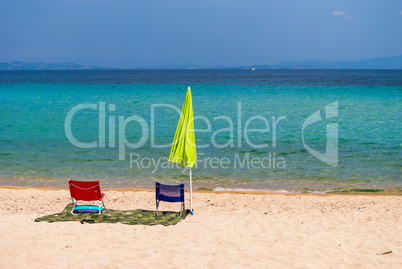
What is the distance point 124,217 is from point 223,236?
231 centimetres

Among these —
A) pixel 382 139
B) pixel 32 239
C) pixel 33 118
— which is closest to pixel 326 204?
pixel 32 239

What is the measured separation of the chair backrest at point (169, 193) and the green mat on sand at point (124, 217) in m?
0.39

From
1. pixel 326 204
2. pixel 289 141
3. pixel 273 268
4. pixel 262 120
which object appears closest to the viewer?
pixel 273 268

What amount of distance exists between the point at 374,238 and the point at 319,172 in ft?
19.1

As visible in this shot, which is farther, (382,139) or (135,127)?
(135,127)

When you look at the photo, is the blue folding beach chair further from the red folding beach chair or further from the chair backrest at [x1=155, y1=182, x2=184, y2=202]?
the red folding beach chair

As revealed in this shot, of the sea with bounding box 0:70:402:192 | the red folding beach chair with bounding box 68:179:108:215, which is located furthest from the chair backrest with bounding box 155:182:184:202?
the sea with bounding box 0:70:402:192

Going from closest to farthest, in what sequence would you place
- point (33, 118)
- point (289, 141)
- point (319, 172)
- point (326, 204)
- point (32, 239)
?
point (32, 239)
point (326, 204)
point (319, 172)
point (289, 141)
point (33, 118)

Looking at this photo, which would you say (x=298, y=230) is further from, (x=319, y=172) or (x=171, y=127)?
(x=171, y=127)

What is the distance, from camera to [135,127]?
23.1 m

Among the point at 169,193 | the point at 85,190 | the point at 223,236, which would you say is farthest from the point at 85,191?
the point at 223,236

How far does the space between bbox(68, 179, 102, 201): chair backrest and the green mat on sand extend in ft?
1.25

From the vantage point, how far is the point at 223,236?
685cm

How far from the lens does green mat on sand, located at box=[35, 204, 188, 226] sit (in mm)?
7633
